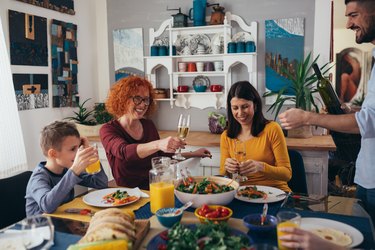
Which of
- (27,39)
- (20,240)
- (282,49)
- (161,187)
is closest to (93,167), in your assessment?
(161,187)

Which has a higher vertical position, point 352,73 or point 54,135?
point 352,73

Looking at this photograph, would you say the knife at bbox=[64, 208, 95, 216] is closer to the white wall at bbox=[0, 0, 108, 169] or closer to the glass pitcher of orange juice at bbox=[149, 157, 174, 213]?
the glass pitcher of orange juice at bbox=[149, 157, 174, 213]

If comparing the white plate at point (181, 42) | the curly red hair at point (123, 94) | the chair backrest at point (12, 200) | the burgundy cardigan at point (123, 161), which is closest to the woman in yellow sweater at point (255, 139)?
the burgundy cardigan at point (123, 161)

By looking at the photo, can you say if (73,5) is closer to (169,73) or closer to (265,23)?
(169,73)

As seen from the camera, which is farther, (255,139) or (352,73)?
(352,73)

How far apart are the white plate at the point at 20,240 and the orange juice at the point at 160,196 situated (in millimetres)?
513

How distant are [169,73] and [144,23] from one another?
24.7 inches

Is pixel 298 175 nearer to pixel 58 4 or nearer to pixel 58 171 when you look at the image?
pixel 58 171

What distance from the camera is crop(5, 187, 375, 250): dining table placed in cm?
118

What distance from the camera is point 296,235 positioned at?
970 mm

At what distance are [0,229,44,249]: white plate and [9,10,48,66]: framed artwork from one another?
6.38 feet

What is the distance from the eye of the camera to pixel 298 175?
2303 millimetres

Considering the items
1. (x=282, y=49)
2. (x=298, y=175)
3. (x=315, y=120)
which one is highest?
(x=282, y=49)

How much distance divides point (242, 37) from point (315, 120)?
1772 millimetres
